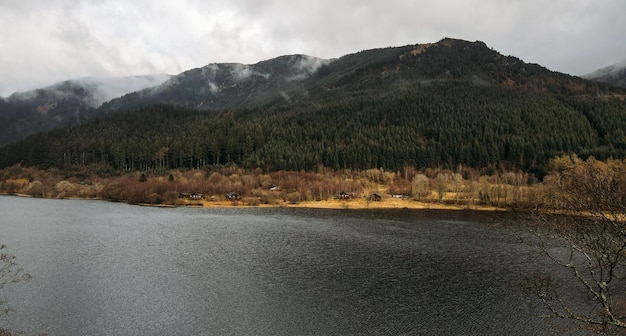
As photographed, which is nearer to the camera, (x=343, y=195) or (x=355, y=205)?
(x=355, y=205)

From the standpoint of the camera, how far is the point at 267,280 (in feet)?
196

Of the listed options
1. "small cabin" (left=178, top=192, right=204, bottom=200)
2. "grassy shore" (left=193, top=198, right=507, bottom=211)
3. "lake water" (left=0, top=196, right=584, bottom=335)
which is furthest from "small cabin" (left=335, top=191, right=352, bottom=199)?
"lake water" (left=0, top=196, right=584, bottom=335)

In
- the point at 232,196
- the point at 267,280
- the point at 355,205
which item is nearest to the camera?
the point at 267,280

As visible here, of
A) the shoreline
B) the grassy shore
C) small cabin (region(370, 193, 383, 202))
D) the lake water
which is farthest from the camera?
small cabin (region(370, 193, 383, 202))

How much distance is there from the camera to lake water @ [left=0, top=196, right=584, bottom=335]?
144 feet

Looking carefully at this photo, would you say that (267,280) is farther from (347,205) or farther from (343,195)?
(343,195)

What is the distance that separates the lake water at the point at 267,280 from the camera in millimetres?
43969

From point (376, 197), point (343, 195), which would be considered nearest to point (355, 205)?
point (343, 195)

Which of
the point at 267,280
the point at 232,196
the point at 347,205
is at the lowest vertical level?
the point at 267,280

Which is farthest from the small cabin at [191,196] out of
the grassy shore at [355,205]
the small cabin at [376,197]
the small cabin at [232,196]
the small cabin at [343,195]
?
the small cabin at [376,197]

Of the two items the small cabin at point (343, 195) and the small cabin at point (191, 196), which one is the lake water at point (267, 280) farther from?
the small cabin at point (343, 195)

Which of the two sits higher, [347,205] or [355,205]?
[347,205]

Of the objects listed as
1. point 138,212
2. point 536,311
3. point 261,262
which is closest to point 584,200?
point 536,311

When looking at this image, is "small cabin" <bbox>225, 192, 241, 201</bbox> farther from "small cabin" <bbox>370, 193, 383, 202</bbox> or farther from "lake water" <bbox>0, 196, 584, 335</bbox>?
"lake water" <bbox>0, 196, 584, 335</bbox>
